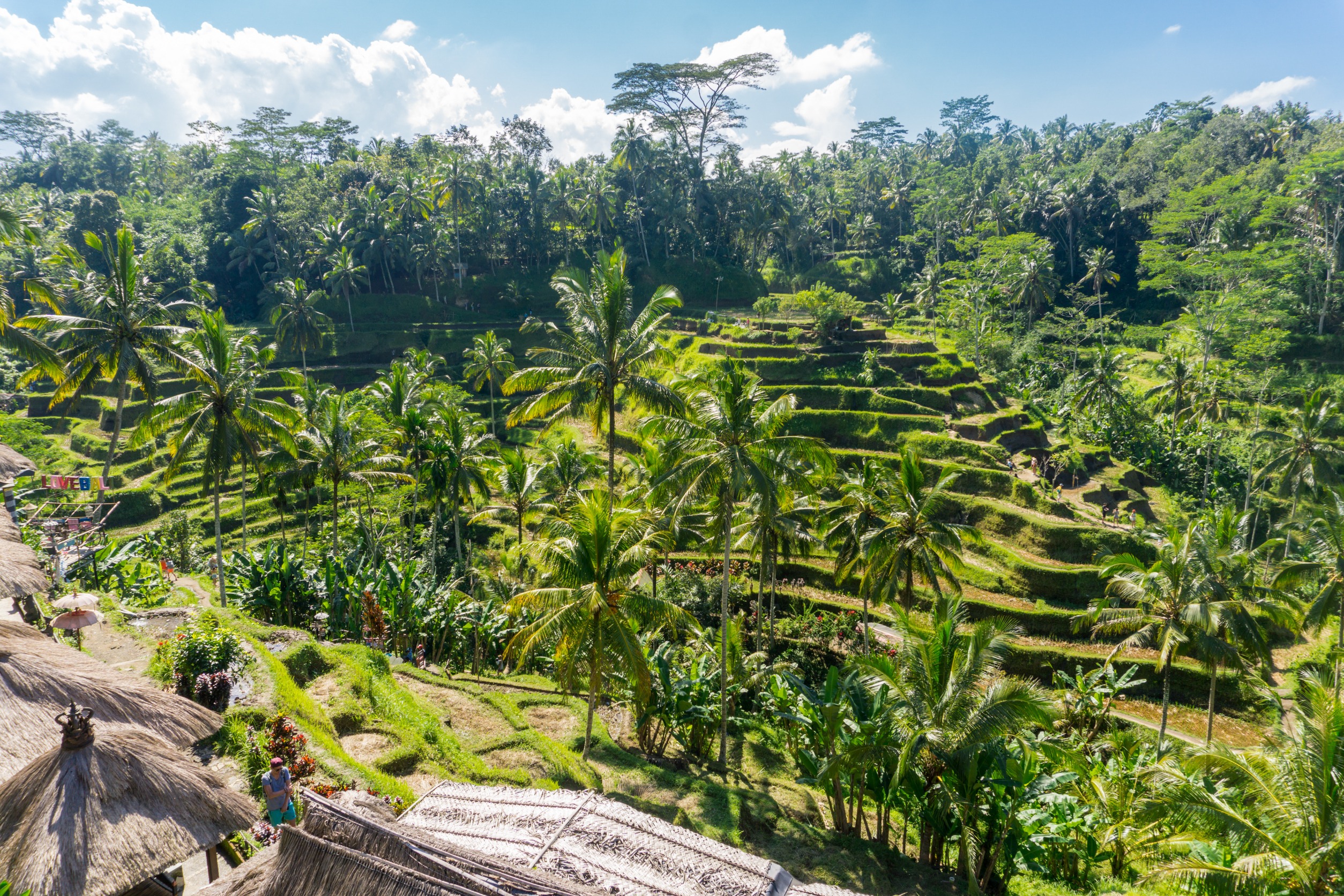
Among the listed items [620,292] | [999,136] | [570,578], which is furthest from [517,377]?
[999,136]

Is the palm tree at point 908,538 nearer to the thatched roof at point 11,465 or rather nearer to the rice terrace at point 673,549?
the rice terrace at point 673,549

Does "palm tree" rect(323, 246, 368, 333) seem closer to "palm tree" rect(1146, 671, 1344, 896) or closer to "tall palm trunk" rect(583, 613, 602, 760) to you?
"tall palm trunk" rect(583, 613, 602, 760)

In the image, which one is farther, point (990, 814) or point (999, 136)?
point (999, 136)

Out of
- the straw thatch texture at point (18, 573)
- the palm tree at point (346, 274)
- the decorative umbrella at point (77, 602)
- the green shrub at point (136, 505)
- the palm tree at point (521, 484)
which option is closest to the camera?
the straw thatch texture at point (18, 573)

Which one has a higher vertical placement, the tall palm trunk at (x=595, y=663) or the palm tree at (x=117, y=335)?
the palm tree at (x=117, y=335)

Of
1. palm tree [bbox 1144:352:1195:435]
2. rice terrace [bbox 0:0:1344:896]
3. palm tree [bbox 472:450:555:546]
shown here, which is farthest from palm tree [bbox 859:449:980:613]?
palm tree [bbox 1144:352:1195:435]

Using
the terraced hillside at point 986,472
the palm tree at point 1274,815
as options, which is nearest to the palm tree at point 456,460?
the terraced hillside at point 986,472

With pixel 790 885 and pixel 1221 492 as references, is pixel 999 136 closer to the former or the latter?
pixel 1221 492

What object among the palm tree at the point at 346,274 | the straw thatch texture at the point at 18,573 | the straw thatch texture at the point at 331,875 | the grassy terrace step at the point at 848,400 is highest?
the palm tree at the point at 346,274
